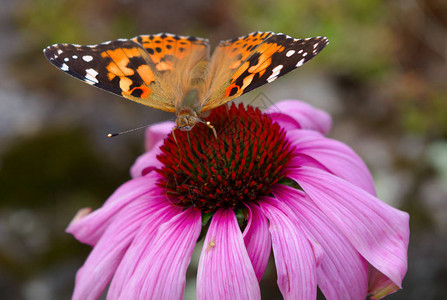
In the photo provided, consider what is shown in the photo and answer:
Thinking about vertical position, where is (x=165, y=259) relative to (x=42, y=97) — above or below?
below

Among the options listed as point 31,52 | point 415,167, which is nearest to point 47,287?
point 415,167

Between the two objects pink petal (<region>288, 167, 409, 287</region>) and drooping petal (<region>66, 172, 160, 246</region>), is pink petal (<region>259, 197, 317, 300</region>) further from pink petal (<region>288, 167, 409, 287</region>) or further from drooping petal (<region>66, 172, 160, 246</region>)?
drooping petal (<region>66, 172, 160, 246</region>)

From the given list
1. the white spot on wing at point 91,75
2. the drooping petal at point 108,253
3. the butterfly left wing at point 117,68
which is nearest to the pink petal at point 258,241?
the drooping petal at point 108,253

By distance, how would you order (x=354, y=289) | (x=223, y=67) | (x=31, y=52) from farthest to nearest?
Result: (x=31, y=52) → (x=223, y=67) → (x=354, y=289)

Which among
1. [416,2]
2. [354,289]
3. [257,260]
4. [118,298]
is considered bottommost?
[354,289]

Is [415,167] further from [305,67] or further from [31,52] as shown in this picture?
[31,52]

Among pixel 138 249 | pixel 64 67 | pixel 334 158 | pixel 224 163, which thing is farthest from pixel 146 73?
pixel 334 158
